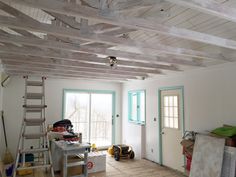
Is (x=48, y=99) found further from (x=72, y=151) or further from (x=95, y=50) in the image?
(x=95, y=50)

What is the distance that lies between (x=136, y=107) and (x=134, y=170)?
227 centimetres

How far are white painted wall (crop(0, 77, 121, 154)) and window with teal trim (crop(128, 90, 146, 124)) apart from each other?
59 centimetres

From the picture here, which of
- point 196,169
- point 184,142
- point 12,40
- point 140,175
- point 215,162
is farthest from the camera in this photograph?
point 140,175

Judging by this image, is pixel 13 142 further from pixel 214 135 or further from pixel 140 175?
pixel 214 135

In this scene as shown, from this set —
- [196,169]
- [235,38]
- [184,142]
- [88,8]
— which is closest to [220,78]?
[235,38]

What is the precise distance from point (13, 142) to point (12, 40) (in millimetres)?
4244

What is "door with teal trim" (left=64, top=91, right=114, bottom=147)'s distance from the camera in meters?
6.39

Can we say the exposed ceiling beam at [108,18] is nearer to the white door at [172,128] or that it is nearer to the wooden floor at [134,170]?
the white door at [172,128]

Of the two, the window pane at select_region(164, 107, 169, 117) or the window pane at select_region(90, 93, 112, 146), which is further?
the window pane at select_region(90, 93, 112, 146)

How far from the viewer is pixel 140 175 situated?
4355 millimetres

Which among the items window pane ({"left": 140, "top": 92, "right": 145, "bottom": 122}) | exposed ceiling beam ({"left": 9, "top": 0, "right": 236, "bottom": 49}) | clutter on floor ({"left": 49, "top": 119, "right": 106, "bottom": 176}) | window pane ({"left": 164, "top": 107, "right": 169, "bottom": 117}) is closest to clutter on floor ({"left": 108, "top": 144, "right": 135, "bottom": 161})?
clutter on floor ({"left": 49, "top": 119, "right": 106, "bottom": 176})

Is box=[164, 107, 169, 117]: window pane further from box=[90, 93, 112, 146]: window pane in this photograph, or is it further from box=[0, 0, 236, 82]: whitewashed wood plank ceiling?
box=[90, 93, 112, 146]: window pane

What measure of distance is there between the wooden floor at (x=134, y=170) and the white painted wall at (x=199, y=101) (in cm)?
41

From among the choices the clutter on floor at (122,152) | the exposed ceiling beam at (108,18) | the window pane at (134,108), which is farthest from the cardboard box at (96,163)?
the exposed ceiling beam at (108,18)
